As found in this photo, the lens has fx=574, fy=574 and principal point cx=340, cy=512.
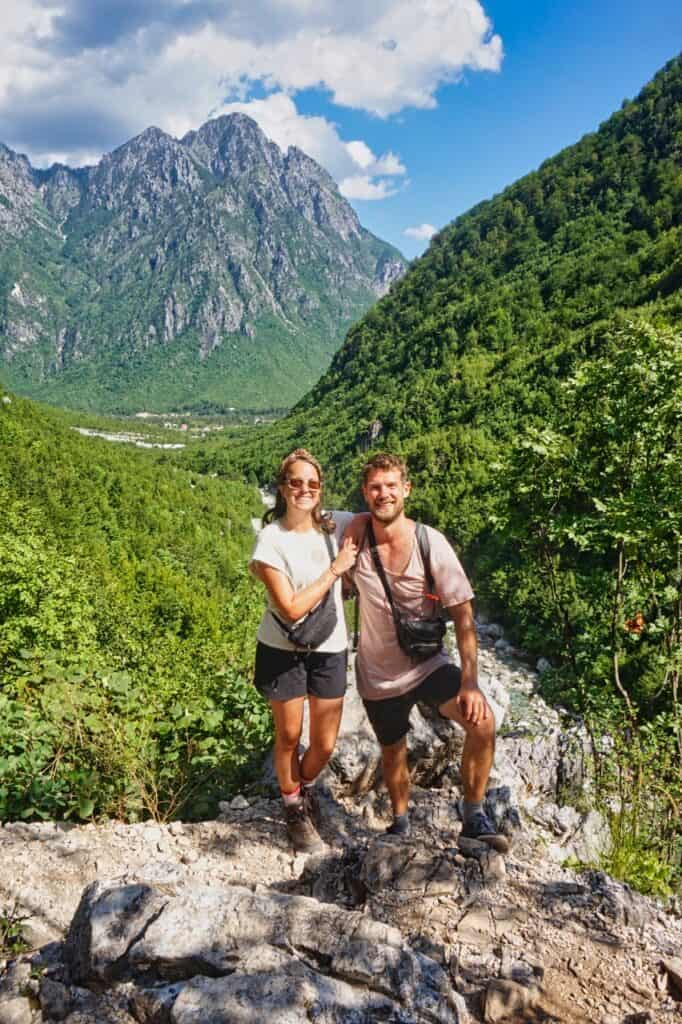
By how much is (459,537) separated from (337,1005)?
1175 inches

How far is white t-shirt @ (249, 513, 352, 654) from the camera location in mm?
3277

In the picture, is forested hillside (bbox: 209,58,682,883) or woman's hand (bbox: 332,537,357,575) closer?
woman's hand (bbox: 332,537,357,575)

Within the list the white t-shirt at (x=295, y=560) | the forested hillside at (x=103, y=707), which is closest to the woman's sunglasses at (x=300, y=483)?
the white t-shirt at (x=295, y=560)

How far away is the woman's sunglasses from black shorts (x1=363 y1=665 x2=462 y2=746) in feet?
4.32

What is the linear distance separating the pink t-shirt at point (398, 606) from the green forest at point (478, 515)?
1821mm

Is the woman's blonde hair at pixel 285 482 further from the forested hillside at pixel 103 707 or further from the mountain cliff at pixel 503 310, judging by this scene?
the mountain cliff at pixel 503 310

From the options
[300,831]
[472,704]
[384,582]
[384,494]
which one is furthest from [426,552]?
[300,831]

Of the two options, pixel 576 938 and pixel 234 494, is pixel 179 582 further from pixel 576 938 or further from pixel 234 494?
pixel 234 494

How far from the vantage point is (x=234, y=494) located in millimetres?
62781

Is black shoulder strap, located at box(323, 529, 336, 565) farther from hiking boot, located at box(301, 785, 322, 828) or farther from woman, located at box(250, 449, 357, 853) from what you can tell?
hiking boot, located at box(301, 785, 322, 828)

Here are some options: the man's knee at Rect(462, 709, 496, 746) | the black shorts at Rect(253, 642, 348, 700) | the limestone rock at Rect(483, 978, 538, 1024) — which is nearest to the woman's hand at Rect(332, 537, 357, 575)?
the black shorts at Rect(253, 642, 348, 700)

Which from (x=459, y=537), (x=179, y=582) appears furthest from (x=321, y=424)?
(x=179, y=582)

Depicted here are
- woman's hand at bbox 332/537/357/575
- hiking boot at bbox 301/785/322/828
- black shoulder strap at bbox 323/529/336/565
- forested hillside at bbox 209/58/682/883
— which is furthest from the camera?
forested hillside at bbox 209/58/682/883

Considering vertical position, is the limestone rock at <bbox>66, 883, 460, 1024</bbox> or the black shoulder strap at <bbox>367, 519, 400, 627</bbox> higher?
the black shoulder strap at <bbox>367, 519, 400, 627</bbox>
